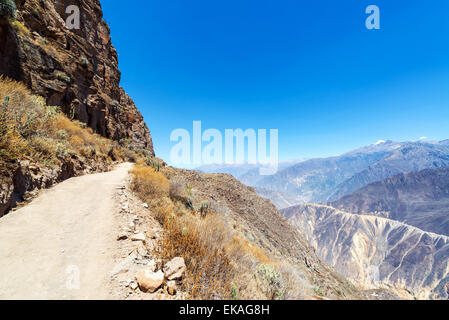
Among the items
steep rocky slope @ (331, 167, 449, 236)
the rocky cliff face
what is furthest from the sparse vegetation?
steep rocky slope @ (331, 167, 449, 236)

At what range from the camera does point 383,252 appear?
114 m

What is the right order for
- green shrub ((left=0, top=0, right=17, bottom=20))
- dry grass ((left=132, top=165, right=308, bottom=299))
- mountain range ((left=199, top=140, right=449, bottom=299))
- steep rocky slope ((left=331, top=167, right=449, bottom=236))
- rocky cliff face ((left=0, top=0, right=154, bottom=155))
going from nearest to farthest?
dry grass ((left=132, top=165, right=308, bottom=299))
green shrub ((left=0, top=0, right=17, bottom=20))
rocky cliff face ((left=0, top=0, right=154, bottom=155))
mountain range ((left=199, top=140, right=449, bottom=299))
steep rocky slope ((left=331, top=167, right=449, bottom=236))

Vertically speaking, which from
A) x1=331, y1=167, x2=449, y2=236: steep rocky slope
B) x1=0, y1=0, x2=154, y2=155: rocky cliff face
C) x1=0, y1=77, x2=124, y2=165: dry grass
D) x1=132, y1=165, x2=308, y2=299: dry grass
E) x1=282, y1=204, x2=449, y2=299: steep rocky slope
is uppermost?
x1=0, y1=0, x2=154, y2=155: rocky cliff face

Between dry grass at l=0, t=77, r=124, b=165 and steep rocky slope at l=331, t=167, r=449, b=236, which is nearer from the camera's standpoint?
dry grass at l=0, t=77, r=124, b=165

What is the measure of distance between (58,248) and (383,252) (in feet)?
558

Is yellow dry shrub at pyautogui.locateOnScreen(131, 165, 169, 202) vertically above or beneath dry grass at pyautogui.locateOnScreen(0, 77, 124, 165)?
beneath

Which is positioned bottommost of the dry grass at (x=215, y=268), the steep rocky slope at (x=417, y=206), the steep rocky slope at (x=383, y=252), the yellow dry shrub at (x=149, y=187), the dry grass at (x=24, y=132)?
the steep rocky slope at (x=383, y=252)

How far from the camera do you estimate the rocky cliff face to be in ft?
27.4

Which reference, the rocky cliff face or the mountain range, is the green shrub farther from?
the mountain range

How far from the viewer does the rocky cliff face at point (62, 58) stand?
835 cm

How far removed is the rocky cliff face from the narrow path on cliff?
→ 889cm

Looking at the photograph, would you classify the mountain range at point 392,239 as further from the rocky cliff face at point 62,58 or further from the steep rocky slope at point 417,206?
the rocky cliff face at point 62,58

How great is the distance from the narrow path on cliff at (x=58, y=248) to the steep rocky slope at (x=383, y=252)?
124 meters

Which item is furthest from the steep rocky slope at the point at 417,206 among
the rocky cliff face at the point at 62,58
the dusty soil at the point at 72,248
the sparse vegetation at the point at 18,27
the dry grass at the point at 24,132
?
the sparse vegetation at the point at 18,27
